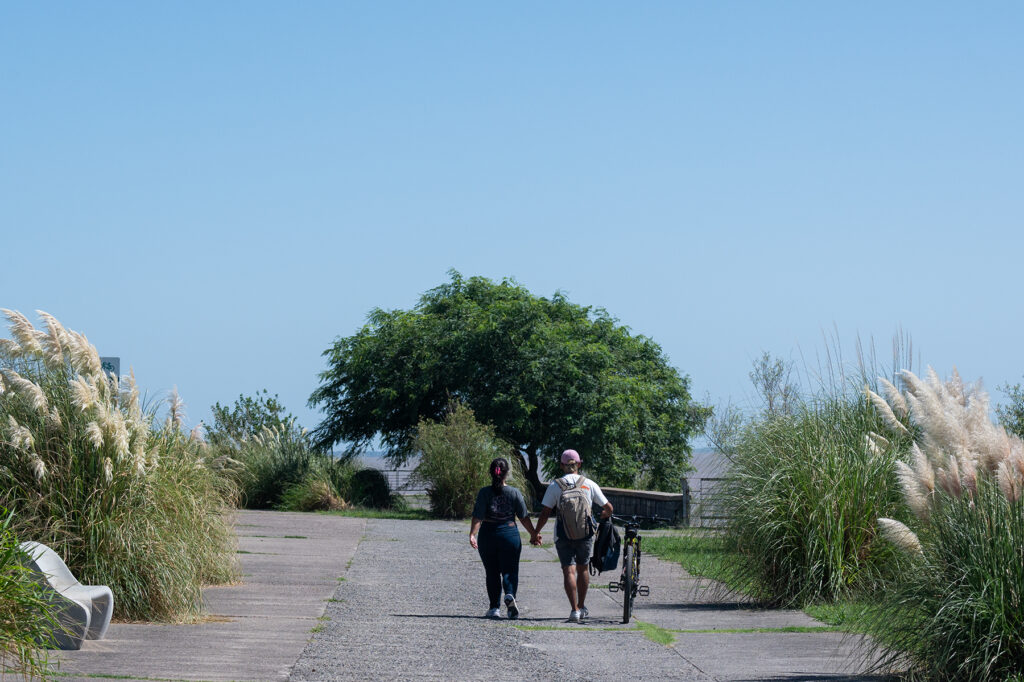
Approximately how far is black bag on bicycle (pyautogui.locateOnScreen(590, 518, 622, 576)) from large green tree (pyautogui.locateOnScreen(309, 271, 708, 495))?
17.6 metres

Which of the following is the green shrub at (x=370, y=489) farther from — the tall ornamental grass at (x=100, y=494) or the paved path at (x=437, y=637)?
the tall ornamental grass at (x=100, y=494)

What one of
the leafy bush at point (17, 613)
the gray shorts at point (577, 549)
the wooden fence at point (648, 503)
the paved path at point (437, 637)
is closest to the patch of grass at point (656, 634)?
the paved path at point (437, 637)

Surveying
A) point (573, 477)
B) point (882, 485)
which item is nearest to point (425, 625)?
point (573, 477)

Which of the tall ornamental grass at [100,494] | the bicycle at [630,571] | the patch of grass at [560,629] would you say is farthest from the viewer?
the bicycle at [630,571]

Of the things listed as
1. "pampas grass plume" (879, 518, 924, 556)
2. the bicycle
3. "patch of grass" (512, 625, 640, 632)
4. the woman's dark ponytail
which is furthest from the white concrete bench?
"pampas grass plume" (879, 518, 924, 556)

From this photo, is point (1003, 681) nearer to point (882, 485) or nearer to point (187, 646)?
point (882, 485)

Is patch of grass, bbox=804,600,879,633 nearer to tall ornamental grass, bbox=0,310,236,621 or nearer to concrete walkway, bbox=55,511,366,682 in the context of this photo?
concrete walkway, bbox=55,511,366,682

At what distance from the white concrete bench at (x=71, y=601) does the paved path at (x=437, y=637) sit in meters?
0.19

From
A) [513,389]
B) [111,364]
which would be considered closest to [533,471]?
[513,389]

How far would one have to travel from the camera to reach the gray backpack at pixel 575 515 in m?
11.6

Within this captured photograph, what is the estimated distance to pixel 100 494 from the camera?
9945 mm

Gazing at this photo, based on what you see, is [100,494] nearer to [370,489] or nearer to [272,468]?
[272,468]

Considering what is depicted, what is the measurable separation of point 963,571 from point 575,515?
16.7ft

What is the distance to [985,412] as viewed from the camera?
840 centimetres
